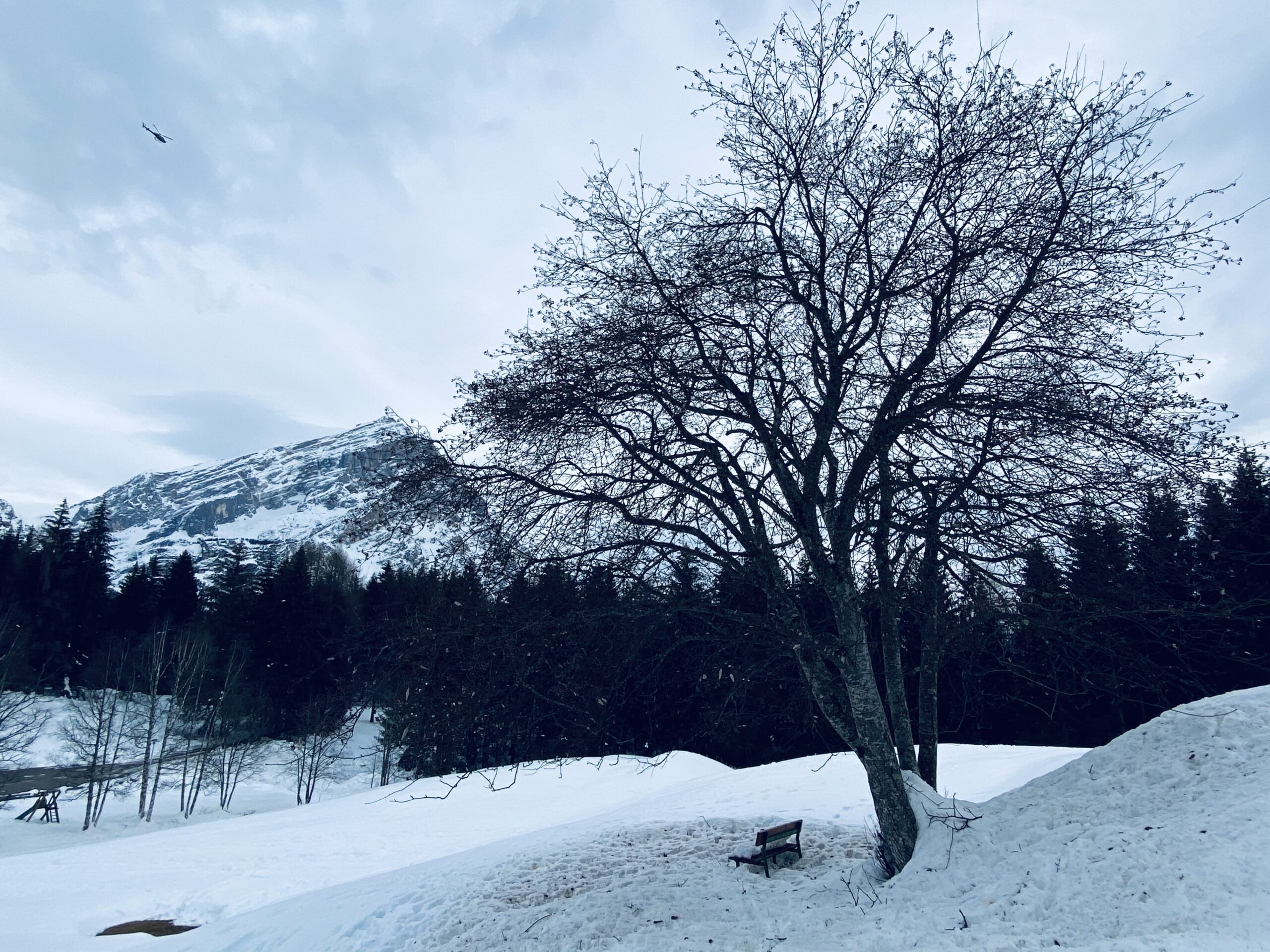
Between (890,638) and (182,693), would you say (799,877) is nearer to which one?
(890,638)

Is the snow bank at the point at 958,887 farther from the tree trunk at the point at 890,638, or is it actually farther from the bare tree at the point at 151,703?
the bare tree at the point at 151,703

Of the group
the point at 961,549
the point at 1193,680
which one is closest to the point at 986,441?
the point at 961,549

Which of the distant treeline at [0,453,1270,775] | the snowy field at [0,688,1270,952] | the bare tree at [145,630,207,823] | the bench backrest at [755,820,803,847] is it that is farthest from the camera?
the bare tree at [145,630,207,823]

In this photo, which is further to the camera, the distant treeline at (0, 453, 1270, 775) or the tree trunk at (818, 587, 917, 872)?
the tree trunk at (818, 587, 917, 872)

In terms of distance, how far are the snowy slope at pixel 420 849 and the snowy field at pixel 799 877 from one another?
7cm

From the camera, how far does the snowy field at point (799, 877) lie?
15.8 feet

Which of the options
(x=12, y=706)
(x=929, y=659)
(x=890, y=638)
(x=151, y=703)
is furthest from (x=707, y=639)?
(x=151, y=703)

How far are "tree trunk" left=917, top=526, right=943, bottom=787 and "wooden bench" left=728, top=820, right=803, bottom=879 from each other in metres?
1.75

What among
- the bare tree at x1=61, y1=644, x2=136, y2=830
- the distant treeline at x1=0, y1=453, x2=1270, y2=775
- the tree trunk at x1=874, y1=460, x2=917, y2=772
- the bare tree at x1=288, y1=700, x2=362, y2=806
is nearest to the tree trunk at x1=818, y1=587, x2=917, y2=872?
the tree trunk at x1=874, y1=460, x2=917, y2=772

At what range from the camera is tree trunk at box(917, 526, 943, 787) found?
6496mm

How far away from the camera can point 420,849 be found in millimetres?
15891

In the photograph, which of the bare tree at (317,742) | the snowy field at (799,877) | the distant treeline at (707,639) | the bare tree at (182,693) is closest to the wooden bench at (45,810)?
the bare tree at (182,693)

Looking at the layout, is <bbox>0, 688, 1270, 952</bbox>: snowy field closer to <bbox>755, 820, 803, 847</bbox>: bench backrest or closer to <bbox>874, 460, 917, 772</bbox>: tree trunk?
<bbox>755, 820, 803, 847</bbox>: bench backrest

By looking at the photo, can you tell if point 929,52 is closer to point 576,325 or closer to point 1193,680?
point 576,325
